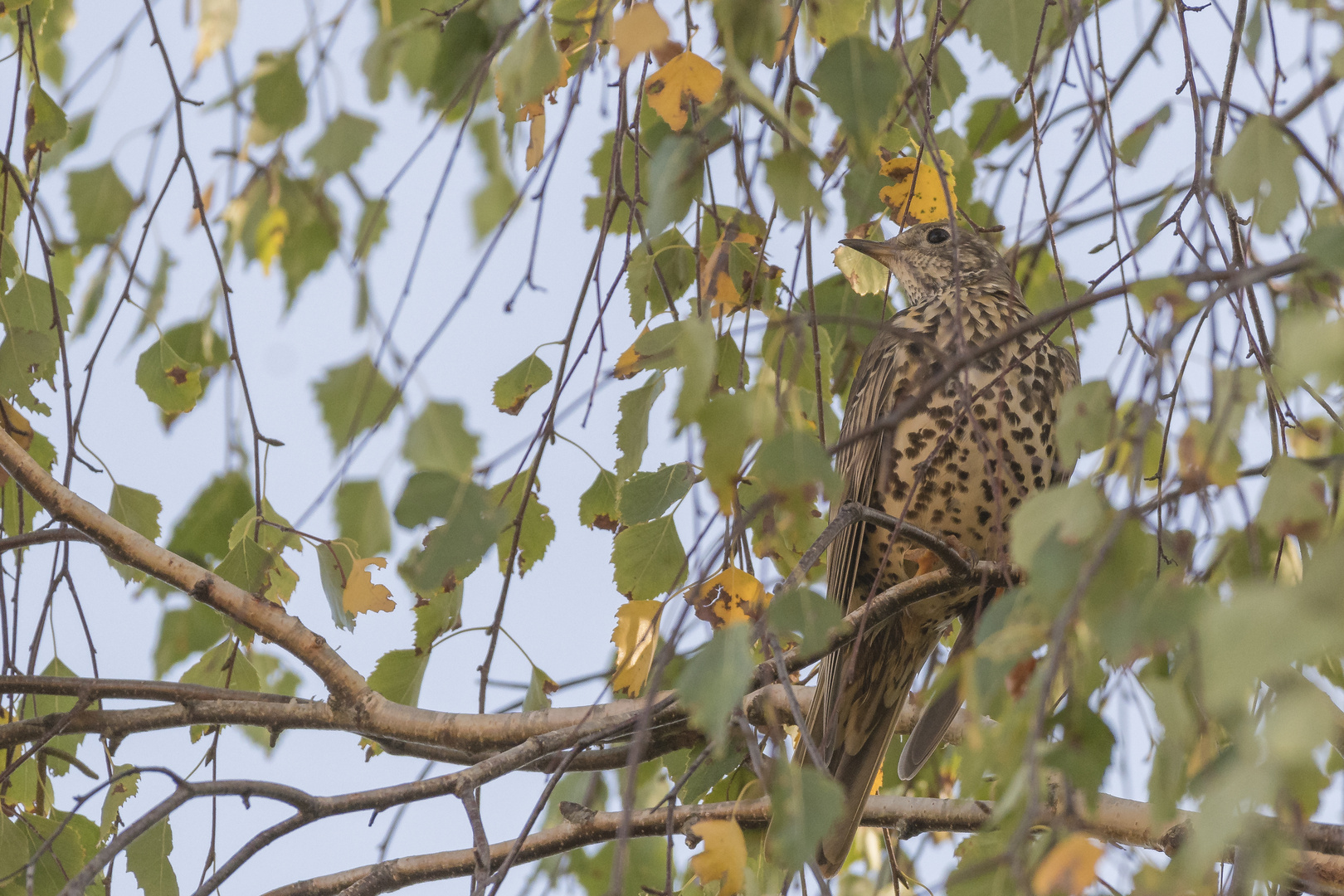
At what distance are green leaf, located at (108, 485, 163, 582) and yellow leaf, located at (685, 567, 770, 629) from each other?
1142mm

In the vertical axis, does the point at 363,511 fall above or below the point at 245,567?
below

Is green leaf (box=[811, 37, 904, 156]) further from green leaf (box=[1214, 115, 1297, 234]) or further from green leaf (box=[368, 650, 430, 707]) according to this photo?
green leaf (box=[368, 650, 430, 707])

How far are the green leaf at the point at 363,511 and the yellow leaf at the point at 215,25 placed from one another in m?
0.38

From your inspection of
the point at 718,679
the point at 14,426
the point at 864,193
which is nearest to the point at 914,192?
the point at 864,193

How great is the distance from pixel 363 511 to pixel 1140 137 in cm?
149

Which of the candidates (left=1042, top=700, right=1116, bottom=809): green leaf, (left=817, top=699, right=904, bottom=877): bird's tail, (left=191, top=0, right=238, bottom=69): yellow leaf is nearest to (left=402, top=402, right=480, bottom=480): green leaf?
(left=191, top=0, right=238, bottom=69): yellow leaf

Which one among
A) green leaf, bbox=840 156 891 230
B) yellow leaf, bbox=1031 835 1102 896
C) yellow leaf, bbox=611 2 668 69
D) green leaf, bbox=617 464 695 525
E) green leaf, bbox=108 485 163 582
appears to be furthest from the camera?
green leaf, bbox=108 485 163 582

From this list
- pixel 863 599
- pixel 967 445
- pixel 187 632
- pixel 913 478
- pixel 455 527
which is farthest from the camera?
pixel 863 599

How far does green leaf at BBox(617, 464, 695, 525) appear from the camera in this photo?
1897mm

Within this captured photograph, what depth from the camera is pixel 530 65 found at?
3.94 ft

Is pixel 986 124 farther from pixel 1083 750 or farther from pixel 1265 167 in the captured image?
pixel 1083 750

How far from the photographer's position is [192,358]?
2.30m

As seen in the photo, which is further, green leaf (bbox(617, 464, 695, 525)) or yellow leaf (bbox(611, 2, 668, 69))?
green leaf (bbox(617, 464, 695, 525))

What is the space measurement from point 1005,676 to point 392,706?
1.40m
